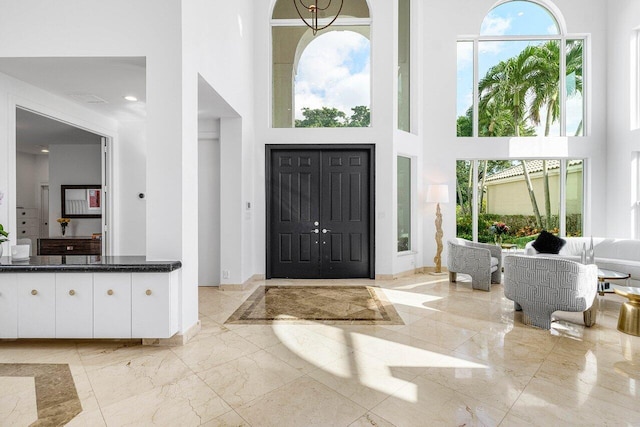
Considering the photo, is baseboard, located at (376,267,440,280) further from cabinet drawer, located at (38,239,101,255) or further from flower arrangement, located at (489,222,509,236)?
cabinet drawer, located at (38,239,101,255)

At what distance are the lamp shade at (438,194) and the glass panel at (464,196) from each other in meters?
0.68

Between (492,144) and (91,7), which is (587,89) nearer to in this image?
(492,144)

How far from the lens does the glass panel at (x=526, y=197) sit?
6566 mm

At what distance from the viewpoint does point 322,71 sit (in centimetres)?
596

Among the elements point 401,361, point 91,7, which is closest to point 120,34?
point 91,7

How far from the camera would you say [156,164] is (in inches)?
118

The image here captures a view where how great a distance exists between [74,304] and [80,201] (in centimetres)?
421

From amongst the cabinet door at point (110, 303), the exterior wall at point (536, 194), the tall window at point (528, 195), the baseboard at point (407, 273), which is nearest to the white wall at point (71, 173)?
the cabinet door at point (110, 303)

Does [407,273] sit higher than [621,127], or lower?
lower

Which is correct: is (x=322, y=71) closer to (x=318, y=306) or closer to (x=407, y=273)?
(x=407, y=273)

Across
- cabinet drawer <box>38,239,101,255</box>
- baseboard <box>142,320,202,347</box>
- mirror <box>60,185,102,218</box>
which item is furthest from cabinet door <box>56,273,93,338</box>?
mirror <box>60,185,102,218</box>

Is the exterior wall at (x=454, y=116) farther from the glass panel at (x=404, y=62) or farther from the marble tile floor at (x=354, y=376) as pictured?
the marble tile floor at (x=354, y=376)

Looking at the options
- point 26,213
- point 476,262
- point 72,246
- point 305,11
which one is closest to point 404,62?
point 305,11

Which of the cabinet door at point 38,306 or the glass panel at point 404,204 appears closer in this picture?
the cabinet door at point 38,306
